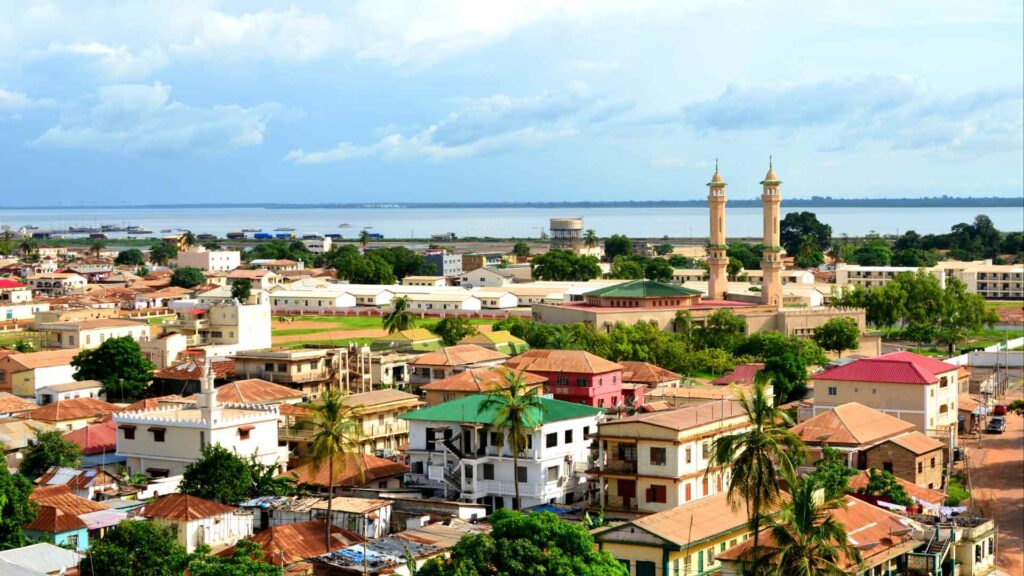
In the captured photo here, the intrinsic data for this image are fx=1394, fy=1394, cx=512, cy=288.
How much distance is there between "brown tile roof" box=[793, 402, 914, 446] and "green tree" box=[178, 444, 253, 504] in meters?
15.3

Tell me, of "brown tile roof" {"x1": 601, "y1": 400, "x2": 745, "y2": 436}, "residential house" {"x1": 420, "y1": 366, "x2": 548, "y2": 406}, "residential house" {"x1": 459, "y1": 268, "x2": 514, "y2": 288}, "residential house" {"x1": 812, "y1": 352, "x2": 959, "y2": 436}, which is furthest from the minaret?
"residential house" {"x1": 459, "y1": 268, "x2": 514, "y2": 288}

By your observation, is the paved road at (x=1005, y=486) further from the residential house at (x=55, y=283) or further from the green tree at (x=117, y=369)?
the residential house at (x=55, y=283)

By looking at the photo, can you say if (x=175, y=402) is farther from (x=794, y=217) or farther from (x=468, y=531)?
(x=794, y=217)

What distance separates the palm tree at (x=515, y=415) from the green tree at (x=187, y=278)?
83.0 m

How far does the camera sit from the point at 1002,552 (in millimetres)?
33031

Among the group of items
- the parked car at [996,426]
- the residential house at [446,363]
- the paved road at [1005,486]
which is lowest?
the paved road at [1005,486]

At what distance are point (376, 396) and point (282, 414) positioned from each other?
2.93 metres

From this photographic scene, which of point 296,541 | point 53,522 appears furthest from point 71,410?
point 296,541

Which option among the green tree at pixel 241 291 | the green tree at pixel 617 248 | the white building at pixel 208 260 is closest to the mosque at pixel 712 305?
the green tree at pixel 241 291

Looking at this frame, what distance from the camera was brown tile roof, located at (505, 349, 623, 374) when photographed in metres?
48.0

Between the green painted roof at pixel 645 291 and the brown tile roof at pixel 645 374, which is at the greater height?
the green painted roof at pixel 645 291

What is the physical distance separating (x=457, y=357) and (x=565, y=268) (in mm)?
72739

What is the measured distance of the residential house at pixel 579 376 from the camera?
47.8 m

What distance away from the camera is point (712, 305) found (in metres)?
77.2
